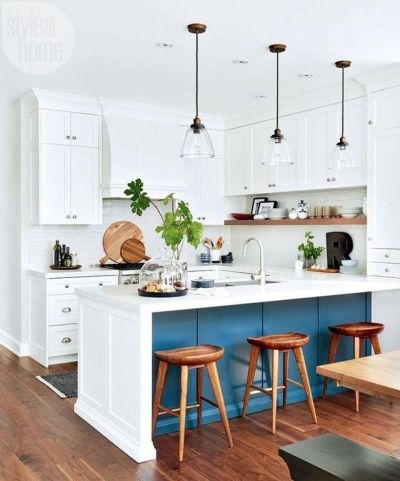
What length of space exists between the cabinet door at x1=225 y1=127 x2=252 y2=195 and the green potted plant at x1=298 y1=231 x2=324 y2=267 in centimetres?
95

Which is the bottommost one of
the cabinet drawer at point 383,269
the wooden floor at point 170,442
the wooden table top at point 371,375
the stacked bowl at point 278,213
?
the wooden floor at point 170,442

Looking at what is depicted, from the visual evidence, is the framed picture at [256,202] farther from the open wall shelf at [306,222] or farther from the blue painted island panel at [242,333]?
the blue painted island panel at [242,333]

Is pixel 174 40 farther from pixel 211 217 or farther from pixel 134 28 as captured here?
pixel 211 217

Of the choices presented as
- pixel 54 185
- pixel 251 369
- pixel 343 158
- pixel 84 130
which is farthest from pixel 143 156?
pixel 251 369

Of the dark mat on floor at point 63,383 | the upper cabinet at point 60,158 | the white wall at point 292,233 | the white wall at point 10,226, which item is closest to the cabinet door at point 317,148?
the white wall at point 292,233

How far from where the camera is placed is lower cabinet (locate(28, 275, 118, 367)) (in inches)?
214

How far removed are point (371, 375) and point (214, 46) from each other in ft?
9.28

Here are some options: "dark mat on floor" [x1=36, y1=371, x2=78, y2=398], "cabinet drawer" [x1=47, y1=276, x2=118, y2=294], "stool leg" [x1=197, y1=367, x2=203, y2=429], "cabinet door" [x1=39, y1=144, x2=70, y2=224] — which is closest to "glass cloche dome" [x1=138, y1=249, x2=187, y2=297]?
"stool leg" [x1=197, y1=367, x2=203, y2=429]

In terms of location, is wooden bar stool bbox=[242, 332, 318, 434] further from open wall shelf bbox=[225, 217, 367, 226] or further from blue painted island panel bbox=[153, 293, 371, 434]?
open wall shelf bbox=[225, 217, 367, 226]

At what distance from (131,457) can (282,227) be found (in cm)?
370

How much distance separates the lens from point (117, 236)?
21.1ft

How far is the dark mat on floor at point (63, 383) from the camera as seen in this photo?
460cm

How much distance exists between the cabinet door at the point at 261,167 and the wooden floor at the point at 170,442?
101 inches

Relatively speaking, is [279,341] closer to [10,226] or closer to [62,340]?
[62,340]
